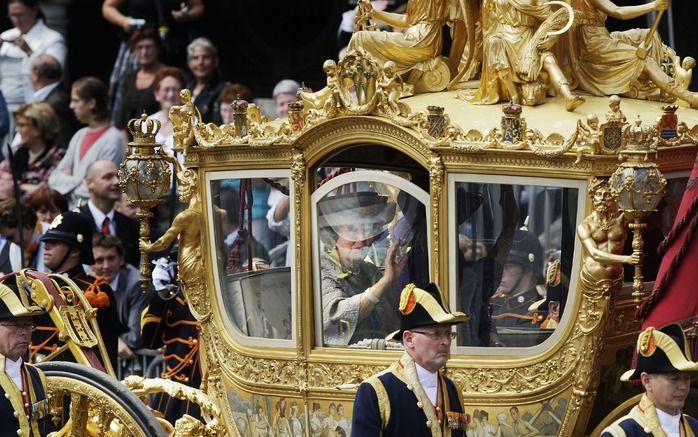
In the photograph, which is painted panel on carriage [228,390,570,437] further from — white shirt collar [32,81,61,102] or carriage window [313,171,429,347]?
white shirt collar [32,81,61,102]

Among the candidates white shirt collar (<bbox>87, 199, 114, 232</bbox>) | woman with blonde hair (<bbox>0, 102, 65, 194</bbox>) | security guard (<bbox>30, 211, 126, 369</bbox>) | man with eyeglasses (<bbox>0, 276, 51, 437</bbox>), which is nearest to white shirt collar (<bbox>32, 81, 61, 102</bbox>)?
woman with blonde hair (<bbox>0, 102, 65, 194</bbox>)

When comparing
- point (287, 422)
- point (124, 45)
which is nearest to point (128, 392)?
point (287, 422)

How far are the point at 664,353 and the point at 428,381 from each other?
1147 millimetres

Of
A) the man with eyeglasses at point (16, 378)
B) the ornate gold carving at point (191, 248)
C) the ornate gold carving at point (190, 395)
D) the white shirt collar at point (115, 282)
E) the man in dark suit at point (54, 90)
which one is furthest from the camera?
the man in dark suit at point (54, 90)

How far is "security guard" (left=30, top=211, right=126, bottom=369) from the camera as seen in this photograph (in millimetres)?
12555

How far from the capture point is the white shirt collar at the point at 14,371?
385 inches

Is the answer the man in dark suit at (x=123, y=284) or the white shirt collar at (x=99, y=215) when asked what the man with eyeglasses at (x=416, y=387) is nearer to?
the man in dark suit at (x=123, y=284)

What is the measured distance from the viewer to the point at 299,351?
1088cm

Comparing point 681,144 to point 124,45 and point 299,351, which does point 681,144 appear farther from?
point 124,45

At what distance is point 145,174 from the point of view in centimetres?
1080

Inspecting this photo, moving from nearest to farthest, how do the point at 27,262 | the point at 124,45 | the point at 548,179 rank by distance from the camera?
the point at 548,179 → the point at 27,262 → the point at 124,45

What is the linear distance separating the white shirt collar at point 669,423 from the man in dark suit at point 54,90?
9641mm

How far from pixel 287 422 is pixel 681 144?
2497 millimetres

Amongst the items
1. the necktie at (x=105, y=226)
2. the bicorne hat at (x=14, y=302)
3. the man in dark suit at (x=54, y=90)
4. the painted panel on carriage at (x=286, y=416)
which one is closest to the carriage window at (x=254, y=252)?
the painted panel on carriage at (x=286, y=416)
